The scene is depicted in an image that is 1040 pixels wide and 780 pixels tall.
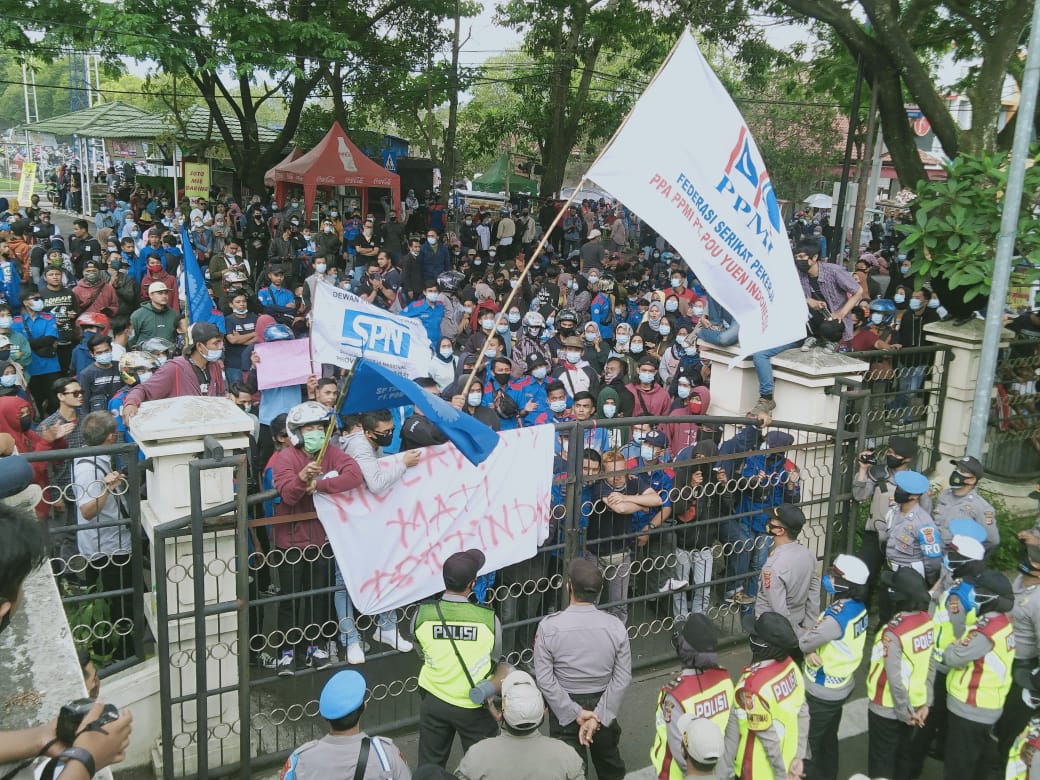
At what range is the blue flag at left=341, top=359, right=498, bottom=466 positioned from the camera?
194 inches

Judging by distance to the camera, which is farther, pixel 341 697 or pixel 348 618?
pixel 348 618

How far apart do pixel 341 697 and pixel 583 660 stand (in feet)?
4.71

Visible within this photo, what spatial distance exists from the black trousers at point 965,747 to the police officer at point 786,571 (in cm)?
98

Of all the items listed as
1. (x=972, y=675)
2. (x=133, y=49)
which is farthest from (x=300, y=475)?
(x=133, y=49)

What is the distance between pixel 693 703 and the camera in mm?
4426

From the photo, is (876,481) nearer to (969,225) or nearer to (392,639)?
(969,225)

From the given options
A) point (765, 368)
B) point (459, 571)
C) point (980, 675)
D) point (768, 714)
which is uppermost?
point (765, 368)

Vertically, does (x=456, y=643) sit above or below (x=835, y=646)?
above

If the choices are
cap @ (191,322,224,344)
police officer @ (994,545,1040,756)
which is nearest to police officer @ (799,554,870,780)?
police officer @ (994,545,1040,756)

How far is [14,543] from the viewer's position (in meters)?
2.56

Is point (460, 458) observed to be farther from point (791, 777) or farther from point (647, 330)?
point (647, 330)

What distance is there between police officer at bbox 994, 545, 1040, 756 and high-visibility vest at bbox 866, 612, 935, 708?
0.58 meters

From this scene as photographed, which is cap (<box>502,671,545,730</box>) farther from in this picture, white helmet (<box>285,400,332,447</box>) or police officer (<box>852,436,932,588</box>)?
police officer (<box>852,436,932,588</box>)

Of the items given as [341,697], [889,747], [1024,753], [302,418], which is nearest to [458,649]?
[341,697]
